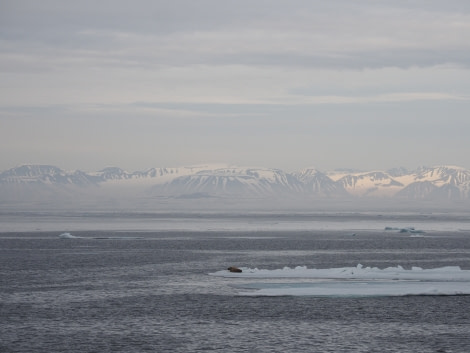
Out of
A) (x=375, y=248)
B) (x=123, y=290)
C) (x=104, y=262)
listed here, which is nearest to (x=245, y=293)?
(x=123, y=290)

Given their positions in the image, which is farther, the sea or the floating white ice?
the floating white ice

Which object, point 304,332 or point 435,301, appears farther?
point 435,301

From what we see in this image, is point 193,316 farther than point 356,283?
No

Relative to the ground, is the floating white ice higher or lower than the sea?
higher

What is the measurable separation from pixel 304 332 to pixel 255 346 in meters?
2.67

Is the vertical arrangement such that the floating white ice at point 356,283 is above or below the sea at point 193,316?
above

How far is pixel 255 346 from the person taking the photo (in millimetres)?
21578

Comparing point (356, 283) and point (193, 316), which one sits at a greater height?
point (356, 283)

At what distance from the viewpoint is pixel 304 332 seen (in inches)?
936

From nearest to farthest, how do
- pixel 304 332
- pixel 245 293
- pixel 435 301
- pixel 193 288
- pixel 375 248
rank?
pixel 304 332
pixel 435 301
pixel 245 293
pixel 193 288
pixel 375 248

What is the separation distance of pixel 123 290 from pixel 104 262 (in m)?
17.3

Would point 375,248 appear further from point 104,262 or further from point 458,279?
point 458,279

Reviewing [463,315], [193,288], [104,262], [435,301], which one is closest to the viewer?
[463,315]

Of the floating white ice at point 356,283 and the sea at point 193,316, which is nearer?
the sea at point 193,316
